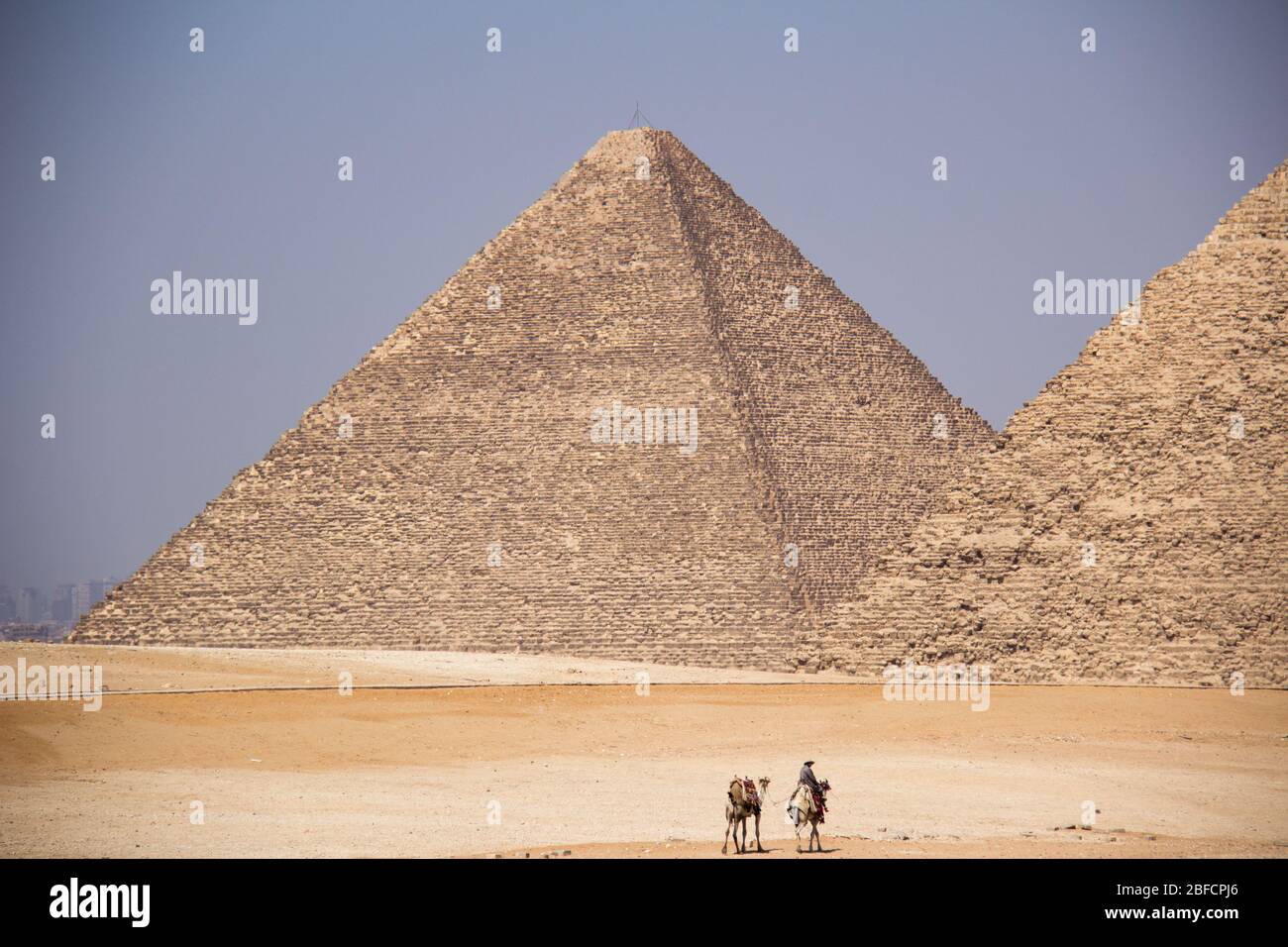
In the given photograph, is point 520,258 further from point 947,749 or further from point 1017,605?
point 947,749

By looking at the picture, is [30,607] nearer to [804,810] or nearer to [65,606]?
[65,606]

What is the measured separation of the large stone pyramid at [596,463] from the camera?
5819 cm

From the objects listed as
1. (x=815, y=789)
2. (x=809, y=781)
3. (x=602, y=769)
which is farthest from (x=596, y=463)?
(x=815, y=789)

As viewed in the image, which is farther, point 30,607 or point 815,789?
point 30,607

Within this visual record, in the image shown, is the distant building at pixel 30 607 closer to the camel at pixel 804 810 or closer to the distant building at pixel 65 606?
the distant building at pixel 65 606

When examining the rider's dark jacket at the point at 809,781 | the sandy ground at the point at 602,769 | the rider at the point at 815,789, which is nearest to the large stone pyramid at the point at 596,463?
the sandy ground at the point at 602,769

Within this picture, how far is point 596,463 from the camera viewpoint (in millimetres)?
61906

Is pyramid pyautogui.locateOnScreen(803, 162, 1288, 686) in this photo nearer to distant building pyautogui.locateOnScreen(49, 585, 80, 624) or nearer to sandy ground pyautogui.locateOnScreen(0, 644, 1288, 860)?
sandy ground pyautogui.locateOnScreen(0, 644, 1288, 860)

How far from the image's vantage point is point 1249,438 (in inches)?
1422

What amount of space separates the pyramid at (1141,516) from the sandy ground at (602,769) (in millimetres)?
1134

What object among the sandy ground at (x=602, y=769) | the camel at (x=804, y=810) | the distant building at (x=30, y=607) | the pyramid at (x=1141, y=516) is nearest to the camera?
the camel at (x=804, y=810)

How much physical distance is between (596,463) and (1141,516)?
26968mm

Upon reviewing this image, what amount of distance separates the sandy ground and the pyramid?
44.7 inches
